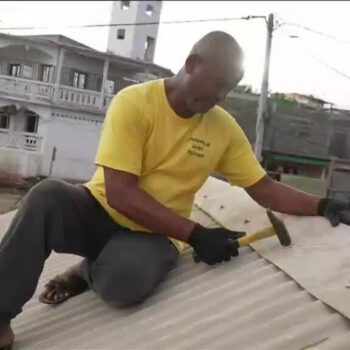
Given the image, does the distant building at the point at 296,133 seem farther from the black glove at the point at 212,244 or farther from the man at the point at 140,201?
the black glove at the point at 212,244

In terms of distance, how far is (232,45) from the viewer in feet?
7.14

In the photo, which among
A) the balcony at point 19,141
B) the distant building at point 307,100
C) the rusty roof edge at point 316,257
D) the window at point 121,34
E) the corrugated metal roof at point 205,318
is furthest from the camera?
the window at point 121,34

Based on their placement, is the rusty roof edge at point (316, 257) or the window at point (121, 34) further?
the window at point (121, 34)

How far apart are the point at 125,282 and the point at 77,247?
26 centimetres

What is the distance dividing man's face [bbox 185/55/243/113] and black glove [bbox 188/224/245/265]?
0.42 metres

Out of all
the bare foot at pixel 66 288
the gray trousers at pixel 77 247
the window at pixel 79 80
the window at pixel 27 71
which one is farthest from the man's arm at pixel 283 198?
the window at pixel 79 80

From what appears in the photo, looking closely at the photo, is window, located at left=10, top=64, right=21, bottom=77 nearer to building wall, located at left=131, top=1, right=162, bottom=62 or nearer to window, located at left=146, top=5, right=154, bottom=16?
building wall, located at left=131, top=1, right=162, bottom=62

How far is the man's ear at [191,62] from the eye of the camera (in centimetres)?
217

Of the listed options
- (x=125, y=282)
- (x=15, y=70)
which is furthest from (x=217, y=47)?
(x=15, y=70)

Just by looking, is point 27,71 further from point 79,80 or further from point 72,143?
point 79,80

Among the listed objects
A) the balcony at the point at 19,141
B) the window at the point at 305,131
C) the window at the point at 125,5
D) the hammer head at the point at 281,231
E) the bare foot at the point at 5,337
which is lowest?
the bare foot at the point at 5,337

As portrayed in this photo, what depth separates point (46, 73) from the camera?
6.19m

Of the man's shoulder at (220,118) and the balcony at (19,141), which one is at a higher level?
the man's shoulder at (220,118)

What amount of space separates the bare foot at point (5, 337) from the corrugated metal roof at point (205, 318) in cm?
8
